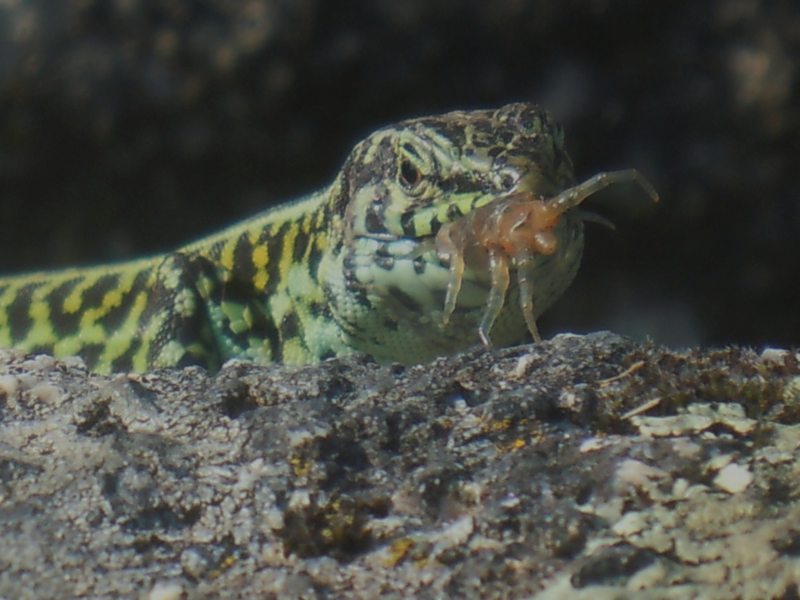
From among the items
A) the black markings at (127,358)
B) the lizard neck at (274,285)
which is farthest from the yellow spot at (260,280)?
the black markings at (127,358)

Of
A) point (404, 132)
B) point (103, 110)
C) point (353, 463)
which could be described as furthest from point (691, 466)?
point (103, 110)

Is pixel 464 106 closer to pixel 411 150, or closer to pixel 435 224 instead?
pixel 411 150

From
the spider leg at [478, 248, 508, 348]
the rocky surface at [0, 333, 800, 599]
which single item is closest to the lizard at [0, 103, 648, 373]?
the spider leg at [478, 248, 508, 348]

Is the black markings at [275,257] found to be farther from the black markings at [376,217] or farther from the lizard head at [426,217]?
the black markings at [376,217]

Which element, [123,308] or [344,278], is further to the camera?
[123,308]

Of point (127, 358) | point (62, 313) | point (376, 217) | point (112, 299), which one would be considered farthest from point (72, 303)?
point (376, 217)

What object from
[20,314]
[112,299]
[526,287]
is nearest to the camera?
[526,287]

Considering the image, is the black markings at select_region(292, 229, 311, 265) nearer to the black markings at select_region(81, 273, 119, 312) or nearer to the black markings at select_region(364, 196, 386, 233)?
the black markings at select_region(364, 196, 386, 233)
